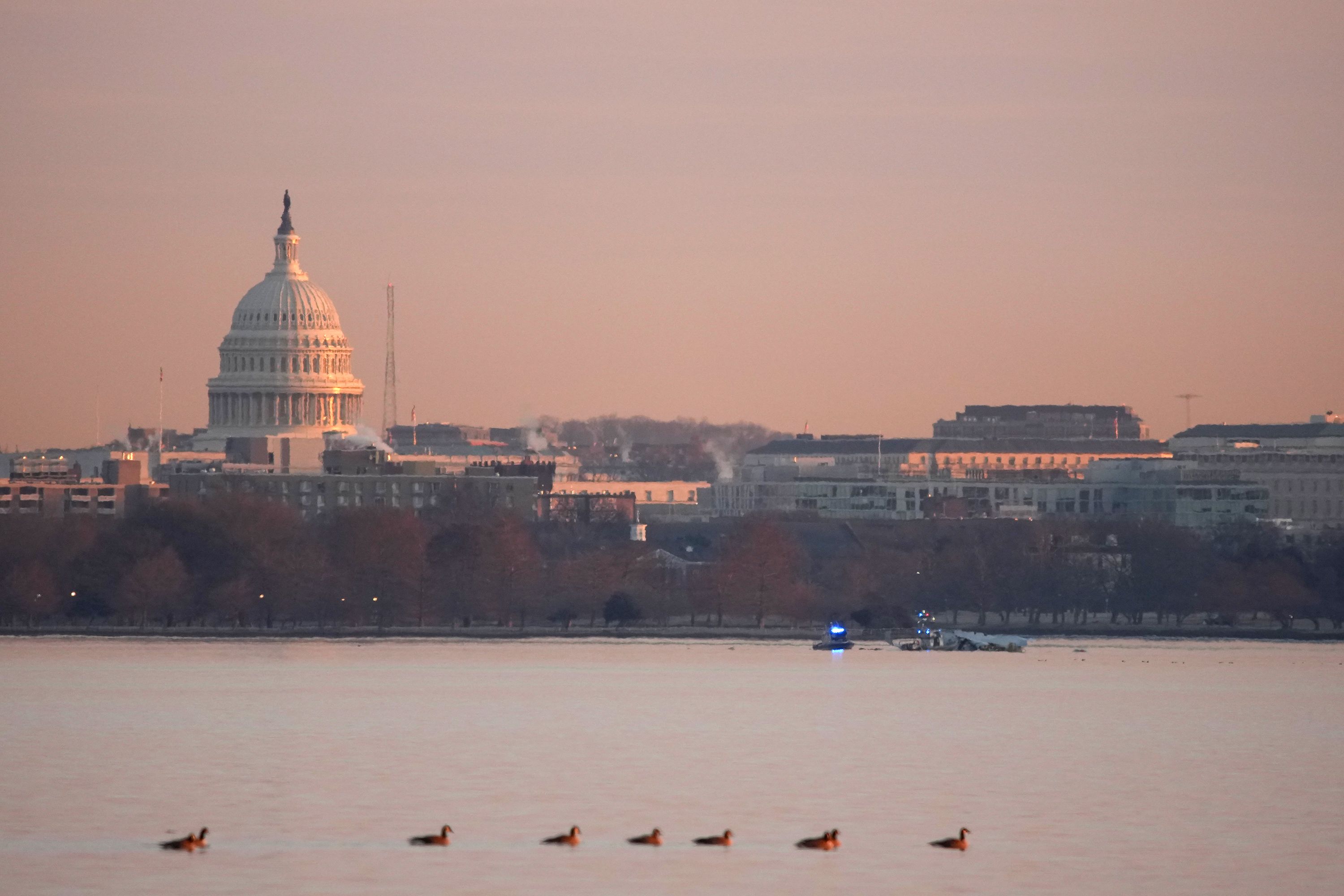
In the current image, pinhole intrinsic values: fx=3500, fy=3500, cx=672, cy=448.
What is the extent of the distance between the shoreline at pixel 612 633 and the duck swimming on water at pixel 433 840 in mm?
74674

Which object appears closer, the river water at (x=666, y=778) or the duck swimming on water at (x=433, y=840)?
the river water at (x=666, y=778)

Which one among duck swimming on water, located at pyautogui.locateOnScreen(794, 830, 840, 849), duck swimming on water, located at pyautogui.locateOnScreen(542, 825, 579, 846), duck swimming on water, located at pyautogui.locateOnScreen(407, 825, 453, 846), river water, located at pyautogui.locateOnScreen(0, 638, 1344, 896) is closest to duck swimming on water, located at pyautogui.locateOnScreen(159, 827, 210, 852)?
river water, located at pyautogui.locateOnScreen(0, 638, 1344, 896)

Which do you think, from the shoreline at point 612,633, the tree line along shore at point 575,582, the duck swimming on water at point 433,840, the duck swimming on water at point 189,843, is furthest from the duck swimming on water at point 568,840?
the tree line along shore at point 575,582

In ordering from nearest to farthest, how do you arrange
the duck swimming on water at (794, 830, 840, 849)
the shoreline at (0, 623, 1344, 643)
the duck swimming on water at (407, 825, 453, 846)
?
the duck swimming on water at (794, 830, 840, 849) → the duck swimming on water at (407, 825, 453, 846) → the shoreline at (0, 623, 1344, 643)

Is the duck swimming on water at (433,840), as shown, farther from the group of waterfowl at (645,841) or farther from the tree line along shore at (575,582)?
the tree line along shore at (575,582)

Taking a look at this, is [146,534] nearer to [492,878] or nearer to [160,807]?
[160,807]

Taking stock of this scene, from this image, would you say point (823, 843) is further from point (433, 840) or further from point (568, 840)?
point (433, 840)

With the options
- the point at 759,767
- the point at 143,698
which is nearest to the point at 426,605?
the point at 143,698

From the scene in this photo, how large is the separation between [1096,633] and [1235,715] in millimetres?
53352

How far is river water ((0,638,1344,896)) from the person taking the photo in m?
51.6

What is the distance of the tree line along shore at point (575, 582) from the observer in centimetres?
13512

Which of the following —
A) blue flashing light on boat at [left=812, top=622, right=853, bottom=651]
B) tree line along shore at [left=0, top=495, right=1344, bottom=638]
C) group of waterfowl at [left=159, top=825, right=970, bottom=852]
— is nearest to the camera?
group of waterfowl at [left=159, top=825, right=970, bottom=852]

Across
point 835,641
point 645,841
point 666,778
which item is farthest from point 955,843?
point 835,641

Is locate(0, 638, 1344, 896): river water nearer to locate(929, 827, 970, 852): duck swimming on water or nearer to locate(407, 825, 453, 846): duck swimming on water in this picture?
locate(407, 825, 453, 846): duck swimming on water
